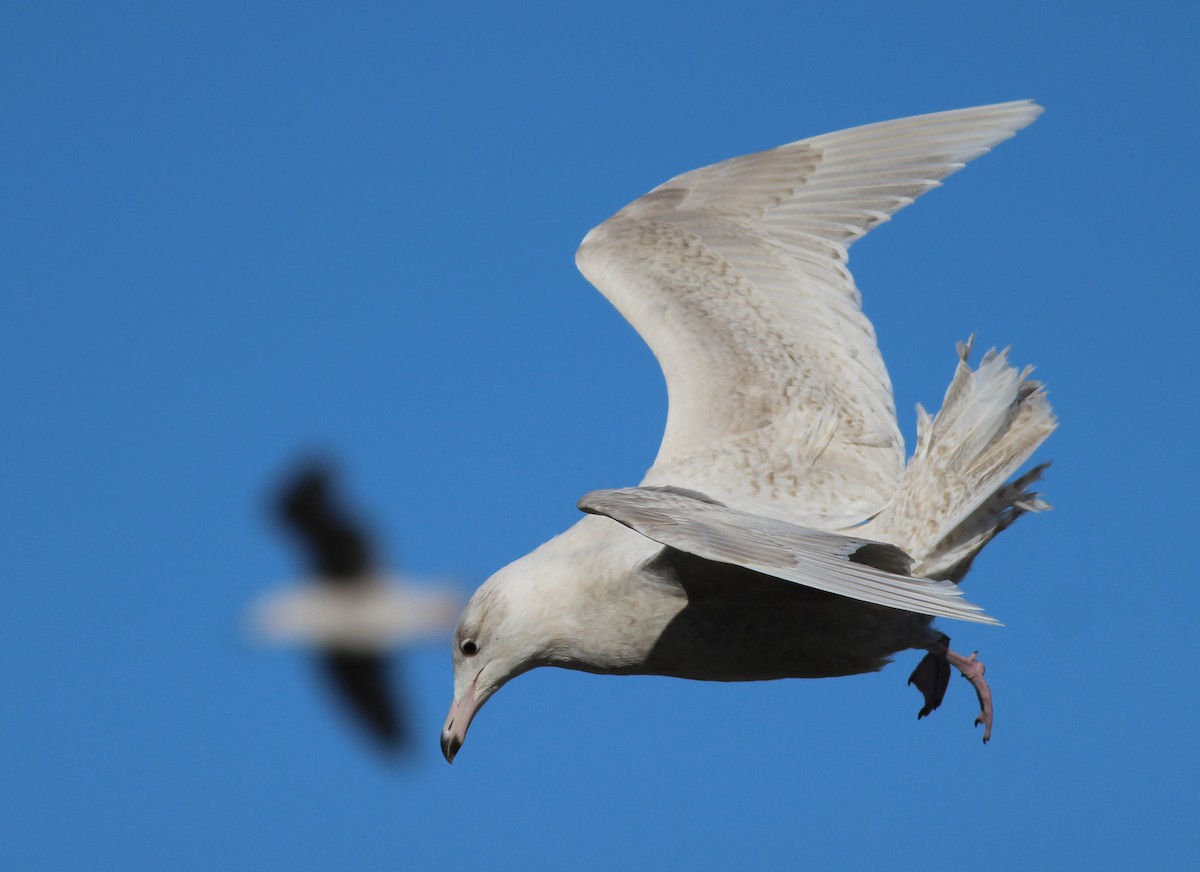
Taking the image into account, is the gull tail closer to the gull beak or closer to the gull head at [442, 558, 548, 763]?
the gull head at [442, 558, 548, 763]

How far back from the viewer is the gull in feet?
21.6

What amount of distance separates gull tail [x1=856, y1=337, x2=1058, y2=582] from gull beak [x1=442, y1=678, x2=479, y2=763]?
6.25 feet

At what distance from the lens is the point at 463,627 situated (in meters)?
7.49

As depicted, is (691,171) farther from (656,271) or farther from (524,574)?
(524,574)

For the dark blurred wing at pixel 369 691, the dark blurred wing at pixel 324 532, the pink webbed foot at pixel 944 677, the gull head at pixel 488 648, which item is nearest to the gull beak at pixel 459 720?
the gull head at pixel 488 648

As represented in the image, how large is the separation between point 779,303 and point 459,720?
3.25 m

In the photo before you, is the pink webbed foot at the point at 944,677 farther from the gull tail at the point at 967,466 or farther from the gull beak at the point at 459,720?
the gull beak at the point at 459,720

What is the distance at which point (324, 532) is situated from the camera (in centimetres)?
1268

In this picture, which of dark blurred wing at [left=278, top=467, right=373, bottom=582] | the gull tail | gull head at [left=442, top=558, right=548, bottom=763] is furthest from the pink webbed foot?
dark blurred wing at [left=278, top=467, right=373, bottom=582]

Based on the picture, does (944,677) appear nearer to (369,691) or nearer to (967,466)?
(967,466)

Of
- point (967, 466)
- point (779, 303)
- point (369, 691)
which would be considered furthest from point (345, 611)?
point (967, 466)

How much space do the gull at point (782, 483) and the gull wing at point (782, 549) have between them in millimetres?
13

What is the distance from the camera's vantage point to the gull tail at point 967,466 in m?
7.39

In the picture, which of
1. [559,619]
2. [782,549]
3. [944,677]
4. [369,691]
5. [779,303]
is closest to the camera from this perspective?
[782,549]
